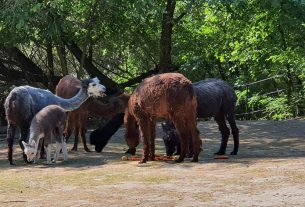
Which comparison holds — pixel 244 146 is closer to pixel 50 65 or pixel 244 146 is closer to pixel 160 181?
pixel 160 181

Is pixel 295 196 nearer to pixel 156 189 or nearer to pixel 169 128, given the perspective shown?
pixel 156 189

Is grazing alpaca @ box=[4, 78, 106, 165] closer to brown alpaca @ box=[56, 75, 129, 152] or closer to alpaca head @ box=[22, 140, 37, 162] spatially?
alpaca head @ box=[22, 140, 37, 162]

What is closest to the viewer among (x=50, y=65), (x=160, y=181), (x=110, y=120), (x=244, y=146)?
(x=160, y=181)

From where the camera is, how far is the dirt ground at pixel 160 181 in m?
6.41

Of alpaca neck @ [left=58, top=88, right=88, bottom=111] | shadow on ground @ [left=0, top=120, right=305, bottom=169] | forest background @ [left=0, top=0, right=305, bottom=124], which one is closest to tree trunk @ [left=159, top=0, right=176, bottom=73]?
forest background @ [left=0, top=0, right=305, bottom=124]

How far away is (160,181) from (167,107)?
219cm

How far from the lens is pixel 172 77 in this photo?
9.70 m

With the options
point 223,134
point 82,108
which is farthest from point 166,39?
point 223,134

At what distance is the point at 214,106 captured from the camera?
10.7 m

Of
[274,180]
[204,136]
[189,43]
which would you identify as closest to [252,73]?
[189,43]

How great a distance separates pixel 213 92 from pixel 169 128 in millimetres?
1089

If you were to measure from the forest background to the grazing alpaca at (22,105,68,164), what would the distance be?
3298mm

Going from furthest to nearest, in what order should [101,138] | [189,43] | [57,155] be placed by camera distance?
[189,43] < [101,138] < [57,155]

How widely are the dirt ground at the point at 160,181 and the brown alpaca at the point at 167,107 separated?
0.39 m
